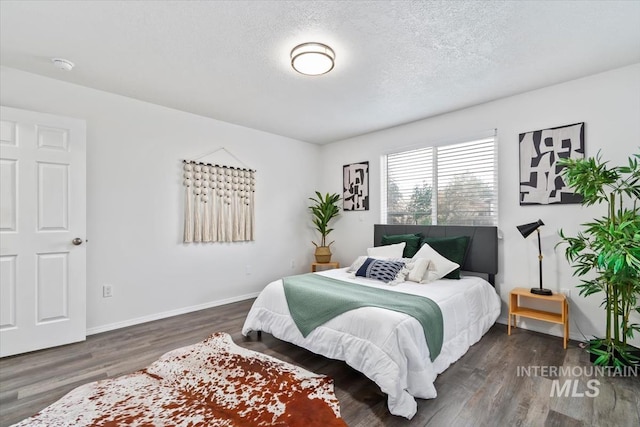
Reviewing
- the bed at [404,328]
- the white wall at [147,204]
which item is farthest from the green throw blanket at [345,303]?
the white wall at [147,204]

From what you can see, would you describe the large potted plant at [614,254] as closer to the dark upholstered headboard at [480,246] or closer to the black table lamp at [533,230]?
the black table lamp at [533,230]

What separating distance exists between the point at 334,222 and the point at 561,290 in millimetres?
3277

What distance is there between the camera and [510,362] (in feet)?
8.24

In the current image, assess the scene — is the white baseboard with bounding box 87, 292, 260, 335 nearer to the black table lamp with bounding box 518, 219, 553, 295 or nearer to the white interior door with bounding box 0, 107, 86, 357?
the white interior door with bounding box 0, 107, 86, 357

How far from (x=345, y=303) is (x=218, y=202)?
2.62 meters

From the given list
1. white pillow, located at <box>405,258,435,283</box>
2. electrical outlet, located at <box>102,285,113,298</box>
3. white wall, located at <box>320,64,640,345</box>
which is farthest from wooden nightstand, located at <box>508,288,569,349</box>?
electrical outlet, located at <box>102,285,113,298</box>

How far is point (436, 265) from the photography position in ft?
10.8

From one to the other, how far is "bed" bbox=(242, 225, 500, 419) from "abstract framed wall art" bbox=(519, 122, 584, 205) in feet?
1.86

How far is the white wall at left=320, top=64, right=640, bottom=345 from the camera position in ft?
9.12

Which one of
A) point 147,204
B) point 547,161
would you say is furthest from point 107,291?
point 547,161

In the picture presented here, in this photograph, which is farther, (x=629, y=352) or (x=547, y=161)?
(x=547, y=161)

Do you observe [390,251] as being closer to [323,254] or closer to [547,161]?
[323,254]

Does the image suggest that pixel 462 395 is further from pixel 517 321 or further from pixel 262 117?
pixel 262 117

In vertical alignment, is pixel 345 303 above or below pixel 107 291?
above
